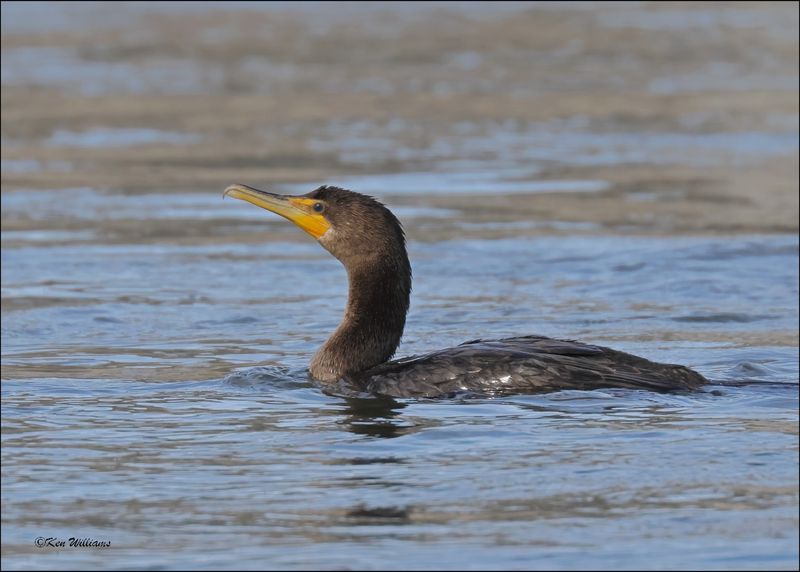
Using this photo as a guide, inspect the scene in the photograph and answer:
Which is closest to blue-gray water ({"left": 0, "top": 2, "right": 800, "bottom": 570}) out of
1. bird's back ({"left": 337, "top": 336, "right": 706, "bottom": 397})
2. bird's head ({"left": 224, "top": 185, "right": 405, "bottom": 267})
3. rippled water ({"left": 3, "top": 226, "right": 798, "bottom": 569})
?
rippled water ({"left": 3, "top": 226, "right": 798, "bottom": 569})

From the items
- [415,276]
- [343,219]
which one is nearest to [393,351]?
[343,219]

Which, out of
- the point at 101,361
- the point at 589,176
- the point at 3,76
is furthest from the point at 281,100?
the point at 101,361

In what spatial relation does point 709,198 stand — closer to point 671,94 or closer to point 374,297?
point 671,94

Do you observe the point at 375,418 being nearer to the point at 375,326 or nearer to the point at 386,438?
the point at 386,438

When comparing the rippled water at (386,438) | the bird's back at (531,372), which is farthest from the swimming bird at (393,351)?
the rippled water at (386,438)

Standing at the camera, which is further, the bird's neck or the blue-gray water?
the bird's neck

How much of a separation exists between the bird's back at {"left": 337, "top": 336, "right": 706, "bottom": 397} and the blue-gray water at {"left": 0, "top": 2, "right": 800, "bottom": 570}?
15 cm

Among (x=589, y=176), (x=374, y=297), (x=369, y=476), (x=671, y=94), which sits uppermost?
(x=671, y=94)

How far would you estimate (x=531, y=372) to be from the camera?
8.78 meters

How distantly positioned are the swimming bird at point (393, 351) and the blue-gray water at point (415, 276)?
0.18 metres

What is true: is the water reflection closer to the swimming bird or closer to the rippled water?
the rippled water

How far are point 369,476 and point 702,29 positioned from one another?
69.9ft

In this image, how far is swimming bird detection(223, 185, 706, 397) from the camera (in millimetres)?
8781

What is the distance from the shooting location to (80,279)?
525 inches
